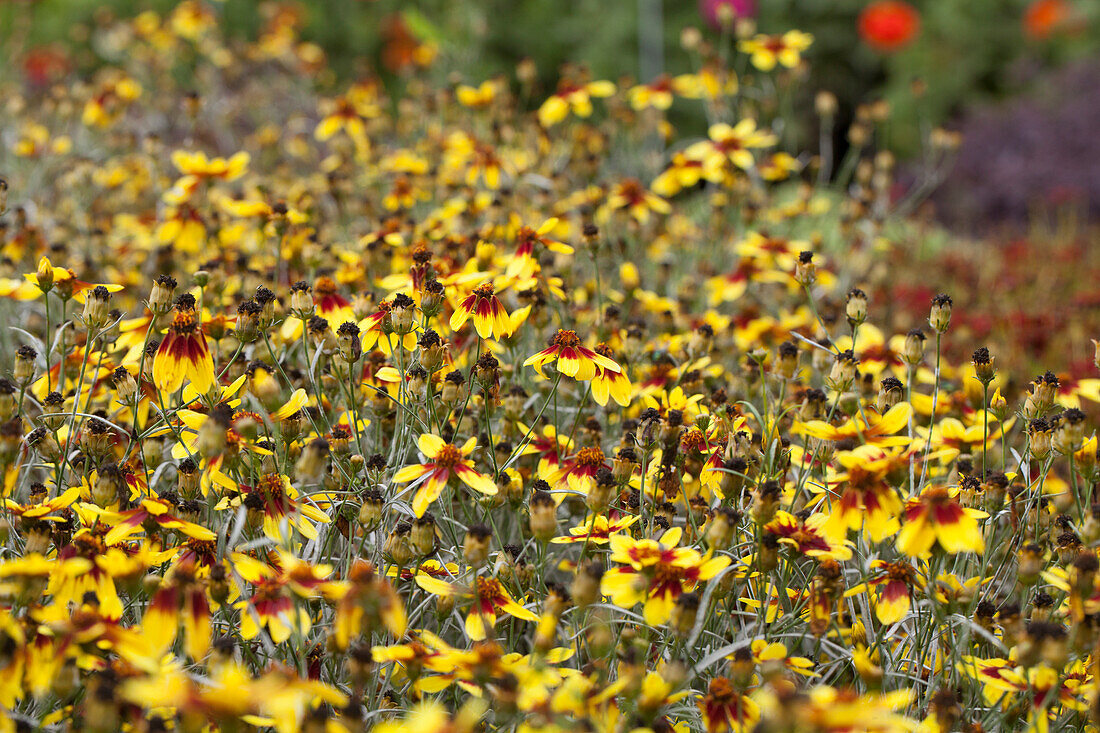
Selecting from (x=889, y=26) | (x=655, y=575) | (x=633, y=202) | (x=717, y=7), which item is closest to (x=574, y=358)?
(x=655, y=575)

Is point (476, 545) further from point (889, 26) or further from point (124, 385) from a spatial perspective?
point (889, 26)

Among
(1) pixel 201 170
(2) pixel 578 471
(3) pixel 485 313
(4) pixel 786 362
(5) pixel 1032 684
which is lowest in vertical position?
(5) pixel 1032 684

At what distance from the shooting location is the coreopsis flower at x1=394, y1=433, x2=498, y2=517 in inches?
48.5

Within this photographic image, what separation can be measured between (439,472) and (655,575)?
1.04 feet

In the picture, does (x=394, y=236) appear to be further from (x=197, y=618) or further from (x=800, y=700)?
(x=800, y=700)

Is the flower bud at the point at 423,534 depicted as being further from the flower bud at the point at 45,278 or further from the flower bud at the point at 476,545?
the flower bud at the point at 45,278

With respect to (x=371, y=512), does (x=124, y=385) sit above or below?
above

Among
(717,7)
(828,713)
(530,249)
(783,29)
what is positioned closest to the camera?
(828,713)

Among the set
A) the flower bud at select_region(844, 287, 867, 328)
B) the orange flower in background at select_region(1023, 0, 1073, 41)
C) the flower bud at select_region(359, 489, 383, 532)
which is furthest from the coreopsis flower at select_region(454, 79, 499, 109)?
the orange flower in background at select_region(1023, 0, 1073, 41)

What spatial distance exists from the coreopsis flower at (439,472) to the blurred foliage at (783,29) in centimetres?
574

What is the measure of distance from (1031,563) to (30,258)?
7.00 feet

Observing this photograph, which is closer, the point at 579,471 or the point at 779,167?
the point at 579,471

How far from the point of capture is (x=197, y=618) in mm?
1001

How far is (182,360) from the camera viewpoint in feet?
4.30
